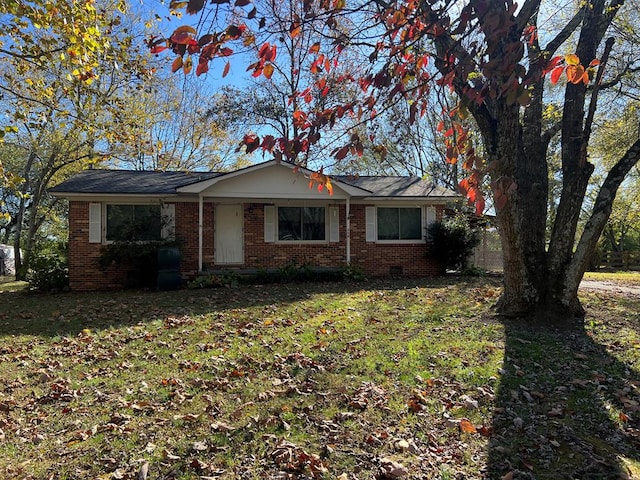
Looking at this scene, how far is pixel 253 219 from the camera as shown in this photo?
13.9 metres

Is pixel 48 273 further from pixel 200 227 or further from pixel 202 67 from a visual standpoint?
pixel 202 67

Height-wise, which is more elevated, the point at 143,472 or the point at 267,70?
the point at 267,70

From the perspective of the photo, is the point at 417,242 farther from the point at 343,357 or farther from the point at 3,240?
the point at 3,240

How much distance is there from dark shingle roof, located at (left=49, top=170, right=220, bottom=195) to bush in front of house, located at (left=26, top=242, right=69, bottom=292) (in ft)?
6.89

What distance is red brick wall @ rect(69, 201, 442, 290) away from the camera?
41.1ft

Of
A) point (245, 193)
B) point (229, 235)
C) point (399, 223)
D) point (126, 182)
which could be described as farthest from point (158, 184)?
point (399, 223)

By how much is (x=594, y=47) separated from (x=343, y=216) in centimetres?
892

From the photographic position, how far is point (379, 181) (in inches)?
645

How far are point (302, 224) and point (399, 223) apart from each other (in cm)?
333

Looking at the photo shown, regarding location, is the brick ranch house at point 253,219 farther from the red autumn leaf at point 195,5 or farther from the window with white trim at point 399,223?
the red autumn leaf at point 195,5

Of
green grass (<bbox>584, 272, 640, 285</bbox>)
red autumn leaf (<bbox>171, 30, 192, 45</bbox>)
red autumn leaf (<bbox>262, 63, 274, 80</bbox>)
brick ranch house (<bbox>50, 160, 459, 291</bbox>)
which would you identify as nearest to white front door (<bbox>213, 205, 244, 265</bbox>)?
brick ranch house (<bbox>50, 160, 459, 291</bbox>)

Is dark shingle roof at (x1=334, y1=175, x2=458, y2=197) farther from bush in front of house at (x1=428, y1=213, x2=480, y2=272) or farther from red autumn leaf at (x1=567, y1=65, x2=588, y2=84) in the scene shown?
red autumn leaf at (x1=567, y1=65, x2=588, y2=84)

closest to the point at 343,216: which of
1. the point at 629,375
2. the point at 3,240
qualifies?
the point at 629,375

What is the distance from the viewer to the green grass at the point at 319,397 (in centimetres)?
295
